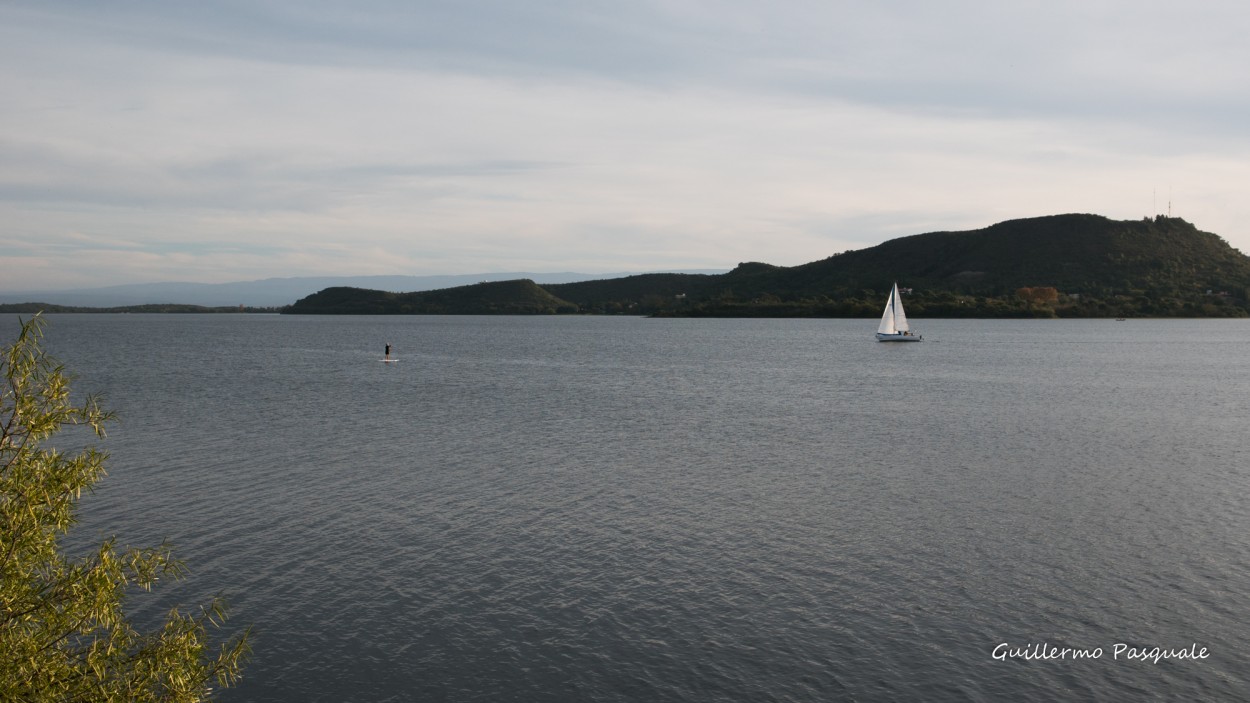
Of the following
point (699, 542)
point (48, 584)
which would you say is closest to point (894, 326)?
point (699, 542)

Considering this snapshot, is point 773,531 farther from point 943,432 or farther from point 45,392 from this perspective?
point 943,432

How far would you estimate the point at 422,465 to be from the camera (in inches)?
1729

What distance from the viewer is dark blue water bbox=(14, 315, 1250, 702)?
20734 millimetres

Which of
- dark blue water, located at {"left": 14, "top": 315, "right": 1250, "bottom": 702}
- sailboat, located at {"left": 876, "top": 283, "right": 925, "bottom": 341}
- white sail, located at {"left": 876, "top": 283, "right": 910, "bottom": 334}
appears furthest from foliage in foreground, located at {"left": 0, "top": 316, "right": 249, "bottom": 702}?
white sail, located at {"left": 876, "top": 283, "right": 910, "bottom": 334}

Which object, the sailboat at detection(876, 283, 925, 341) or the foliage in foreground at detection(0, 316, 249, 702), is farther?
the sailboat at detection(876, 283, 925, 341)

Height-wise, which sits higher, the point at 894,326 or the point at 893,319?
the point at 893,319

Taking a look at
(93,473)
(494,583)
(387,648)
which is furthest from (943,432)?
(93,473)

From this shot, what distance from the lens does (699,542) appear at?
1192 inches

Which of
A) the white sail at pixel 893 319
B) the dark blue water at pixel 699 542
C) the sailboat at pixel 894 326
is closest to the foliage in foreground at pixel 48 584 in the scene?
the dark blue water at pixel 699 542

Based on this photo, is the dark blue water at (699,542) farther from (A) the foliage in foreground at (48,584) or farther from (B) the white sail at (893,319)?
(B) the white sail at (893,319)

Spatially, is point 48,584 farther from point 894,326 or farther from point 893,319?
point 893,319

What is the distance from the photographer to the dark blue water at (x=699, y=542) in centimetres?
2073

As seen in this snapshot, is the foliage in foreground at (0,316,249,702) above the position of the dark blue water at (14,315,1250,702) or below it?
above

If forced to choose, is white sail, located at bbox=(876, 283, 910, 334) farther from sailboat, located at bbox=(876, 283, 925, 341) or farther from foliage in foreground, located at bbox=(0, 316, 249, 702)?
foliage in foreground, located at bbox=(0, 316, 249, 702)
